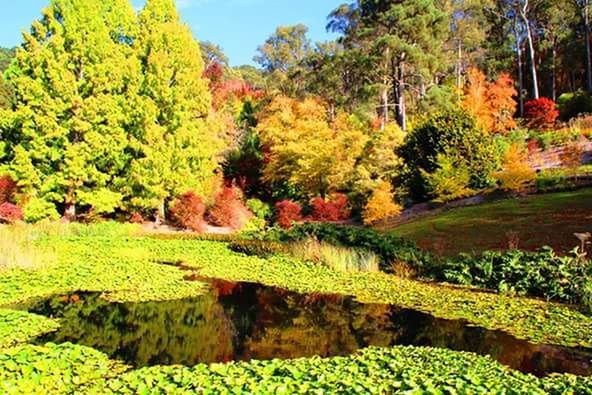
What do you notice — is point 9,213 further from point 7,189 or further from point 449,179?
point 449,179

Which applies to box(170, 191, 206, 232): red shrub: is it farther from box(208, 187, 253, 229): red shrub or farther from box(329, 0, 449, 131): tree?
box(329, 0, 449, 131): tree

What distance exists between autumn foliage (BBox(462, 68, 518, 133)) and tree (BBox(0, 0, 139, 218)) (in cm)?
2139

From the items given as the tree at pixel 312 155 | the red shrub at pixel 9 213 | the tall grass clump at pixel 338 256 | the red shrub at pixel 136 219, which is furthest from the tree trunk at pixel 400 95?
the red shrub at pixel 9 213

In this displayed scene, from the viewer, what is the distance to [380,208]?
873 inches

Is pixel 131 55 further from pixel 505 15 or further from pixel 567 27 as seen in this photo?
pixel 567 27

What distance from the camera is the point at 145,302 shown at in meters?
10.4

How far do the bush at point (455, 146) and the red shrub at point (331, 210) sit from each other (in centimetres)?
378

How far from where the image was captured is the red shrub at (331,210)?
82.9 feet

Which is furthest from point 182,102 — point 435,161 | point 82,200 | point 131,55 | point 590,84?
point 590,84

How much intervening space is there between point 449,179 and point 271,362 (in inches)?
674

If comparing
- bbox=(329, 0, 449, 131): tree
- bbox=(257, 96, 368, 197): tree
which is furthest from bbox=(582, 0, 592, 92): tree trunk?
bbox=(257, 96, 368, 197): tree

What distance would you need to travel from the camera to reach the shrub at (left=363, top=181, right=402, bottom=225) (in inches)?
874

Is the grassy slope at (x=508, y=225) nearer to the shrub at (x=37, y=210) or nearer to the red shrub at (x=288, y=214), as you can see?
the red shrub at (x=288, y=214)

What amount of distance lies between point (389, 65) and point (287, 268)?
27.6 meters
